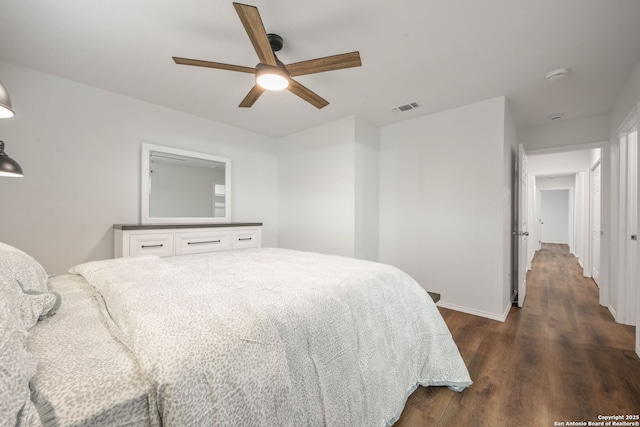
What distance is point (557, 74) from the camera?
7.73 feet

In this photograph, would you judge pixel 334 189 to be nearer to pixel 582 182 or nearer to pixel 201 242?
pixel 201 242

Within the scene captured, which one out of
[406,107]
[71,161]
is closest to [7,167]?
[71,161]

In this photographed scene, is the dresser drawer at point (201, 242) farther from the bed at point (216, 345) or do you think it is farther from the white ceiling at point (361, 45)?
the white ceiling at point (361, 45)

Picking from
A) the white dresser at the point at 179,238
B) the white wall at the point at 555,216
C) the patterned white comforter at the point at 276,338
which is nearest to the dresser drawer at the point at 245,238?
the white dresser at the point at 179,238

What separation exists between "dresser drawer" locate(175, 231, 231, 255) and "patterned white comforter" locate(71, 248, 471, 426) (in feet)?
4.15

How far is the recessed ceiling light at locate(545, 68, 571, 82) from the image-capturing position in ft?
7.57

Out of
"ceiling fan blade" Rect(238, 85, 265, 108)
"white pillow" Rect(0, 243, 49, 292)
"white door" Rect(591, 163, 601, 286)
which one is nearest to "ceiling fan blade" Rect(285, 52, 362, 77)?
"ceiling fan blade" Rect(238, 85, 265, 108)

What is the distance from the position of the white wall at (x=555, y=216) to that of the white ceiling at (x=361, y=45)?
8713 millimetres

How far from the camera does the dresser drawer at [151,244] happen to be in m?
2.61

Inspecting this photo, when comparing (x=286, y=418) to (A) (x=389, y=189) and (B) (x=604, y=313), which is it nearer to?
(A) (x=389, y=189)

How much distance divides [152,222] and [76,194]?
736 millimetres

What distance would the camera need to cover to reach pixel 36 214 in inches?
95.0

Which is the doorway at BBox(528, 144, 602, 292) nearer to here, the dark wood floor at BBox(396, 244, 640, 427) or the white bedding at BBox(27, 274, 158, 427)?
the dark wood floor at BBox(396, 244, 640, 427)

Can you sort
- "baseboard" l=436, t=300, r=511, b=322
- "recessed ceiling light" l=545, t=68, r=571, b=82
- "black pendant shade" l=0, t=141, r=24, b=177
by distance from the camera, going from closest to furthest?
"black pendant shade" l=0, t=141, r=24, b=177 → "recessed ceiling light" l=545, t=68, r=571, b=82 → "baseboard" l=436, t=300, r=511, b=322
